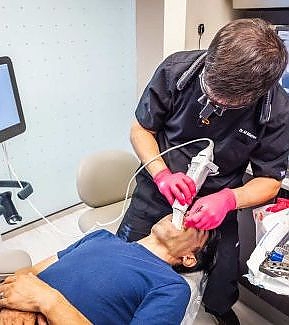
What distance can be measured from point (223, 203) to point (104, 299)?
1.65 ft

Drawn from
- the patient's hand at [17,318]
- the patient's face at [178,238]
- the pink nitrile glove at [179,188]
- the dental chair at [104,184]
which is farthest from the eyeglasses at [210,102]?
the patient's hand at [17,318]

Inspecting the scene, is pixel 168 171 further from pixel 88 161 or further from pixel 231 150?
pixel 88 161

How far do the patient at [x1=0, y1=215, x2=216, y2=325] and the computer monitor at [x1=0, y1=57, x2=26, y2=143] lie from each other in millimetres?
687

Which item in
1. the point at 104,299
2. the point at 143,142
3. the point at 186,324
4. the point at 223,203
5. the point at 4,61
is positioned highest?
the point at 4,61

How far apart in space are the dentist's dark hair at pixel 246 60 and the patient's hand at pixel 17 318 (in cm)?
89

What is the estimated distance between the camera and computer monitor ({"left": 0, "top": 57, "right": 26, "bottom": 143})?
5.39 feet

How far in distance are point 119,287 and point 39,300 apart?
0.24 m

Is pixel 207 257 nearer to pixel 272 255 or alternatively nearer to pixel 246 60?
pixel 272 255

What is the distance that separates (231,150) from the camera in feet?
4.42

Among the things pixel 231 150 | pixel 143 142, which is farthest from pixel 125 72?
pixel 231 150

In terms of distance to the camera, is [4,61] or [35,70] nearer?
[4,61]

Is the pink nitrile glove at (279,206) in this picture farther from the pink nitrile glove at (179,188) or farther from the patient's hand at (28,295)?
the patient's hand at (28,295)

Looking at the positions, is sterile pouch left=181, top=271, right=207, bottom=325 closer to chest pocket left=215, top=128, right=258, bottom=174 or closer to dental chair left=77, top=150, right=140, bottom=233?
Result: chest pocket left=215, top=128, right=258, bottom=174

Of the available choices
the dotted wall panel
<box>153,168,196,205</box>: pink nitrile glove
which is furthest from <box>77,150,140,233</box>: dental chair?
the dotted wall panel
